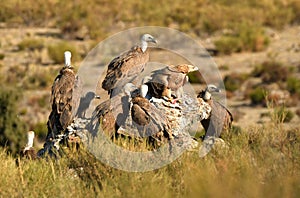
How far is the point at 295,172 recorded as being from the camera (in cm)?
707

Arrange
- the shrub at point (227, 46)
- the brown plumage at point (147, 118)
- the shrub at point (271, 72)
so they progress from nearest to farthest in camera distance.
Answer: the brown plumage at point (147, 118) < the shrub at point (271, 72) < the shrub at point (227, 46)

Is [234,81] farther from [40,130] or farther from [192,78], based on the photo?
[40,130]

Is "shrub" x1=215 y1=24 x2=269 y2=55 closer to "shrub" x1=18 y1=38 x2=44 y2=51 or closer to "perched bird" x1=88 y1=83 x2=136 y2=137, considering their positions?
"shrub" x1=18 y1=38 x2=44 y2=51

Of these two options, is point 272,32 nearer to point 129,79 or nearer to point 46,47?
point 46,47

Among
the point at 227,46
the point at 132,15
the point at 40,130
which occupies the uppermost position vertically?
the point at 132,15

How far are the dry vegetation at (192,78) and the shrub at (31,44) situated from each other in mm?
60

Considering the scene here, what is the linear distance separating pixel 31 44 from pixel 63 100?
31.7 meters

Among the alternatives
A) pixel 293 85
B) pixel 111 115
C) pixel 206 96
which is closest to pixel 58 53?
pixel 293 85

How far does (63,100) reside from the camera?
9.81m

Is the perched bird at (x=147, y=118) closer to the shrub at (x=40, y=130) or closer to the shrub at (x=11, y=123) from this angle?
the shrub at (x=11, y=123)

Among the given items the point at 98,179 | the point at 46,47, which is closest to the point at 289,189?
the point at 98,179

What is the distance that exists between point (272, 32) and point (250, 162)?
4179 cm

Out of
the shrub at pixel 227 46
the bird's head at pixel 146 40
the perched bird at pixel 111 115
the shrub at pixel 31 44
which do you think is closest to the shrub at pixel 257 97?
the shrub at pixel 227 46

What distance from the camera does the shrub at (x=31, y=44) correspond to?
40.7 meters
